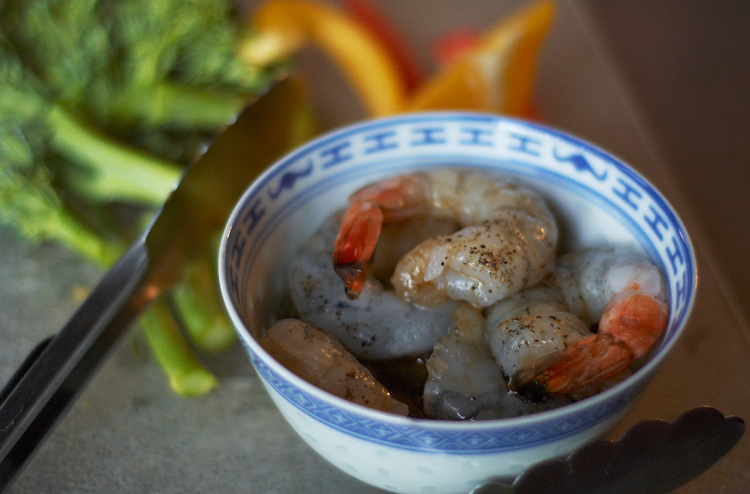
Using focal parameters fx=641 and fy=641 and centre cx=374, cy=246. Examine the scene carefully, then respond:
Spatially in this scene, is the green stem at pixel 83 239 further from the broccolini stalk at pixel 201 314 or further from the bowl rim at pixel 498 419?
the bowl rim at pixel 498 419

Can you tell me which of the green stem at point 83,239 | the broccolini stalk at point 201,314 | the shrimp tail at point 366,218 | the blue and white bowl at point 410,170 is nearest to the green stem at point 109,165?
the green stem at point 83,239

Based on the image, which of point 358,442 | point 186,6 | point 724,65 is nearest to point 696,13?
point 724,65

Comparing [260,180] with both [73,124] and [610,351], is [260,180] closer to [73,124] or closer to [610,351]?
[610,351]

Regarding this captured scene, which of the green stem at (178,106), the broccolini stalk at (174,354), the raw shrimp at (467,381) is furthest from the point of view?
the green stem at (178,106)

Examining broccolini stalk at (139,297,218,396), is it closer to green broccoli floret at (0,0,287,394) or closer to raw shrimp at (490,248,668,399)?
green broccoli floret at (0,0,287,394)

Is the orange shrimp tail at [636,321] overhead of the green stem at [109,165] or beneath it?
overhead

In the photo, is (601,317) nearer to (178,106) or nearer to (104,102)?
(178,106)

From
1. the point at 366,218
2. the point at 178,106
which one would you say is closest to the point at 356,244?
the point at 366,218

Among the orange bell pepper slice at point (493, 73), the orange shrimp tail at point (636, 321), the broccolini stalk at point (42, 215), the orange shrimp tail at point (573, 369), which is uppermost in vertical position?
the orange bell pepper slice at point (493, 73)
